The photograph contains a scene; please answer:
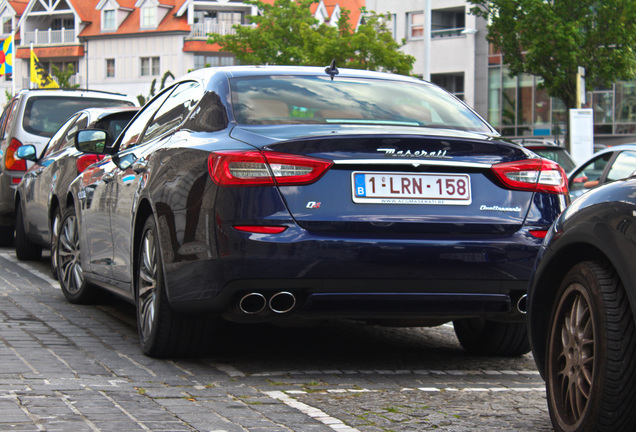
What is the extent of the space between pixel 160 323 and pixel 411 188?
4.80ft

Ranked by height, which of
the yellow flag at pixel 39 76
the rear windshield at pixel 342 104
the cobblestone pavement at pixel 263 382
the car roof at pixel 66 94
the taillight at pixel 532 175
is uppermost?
the yellow flag at pixel 39 76

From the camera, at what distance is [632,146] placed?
1250cm

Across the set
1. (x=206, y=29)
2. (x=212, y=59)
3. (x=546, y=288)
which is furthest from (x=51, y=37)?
(x=546, y=288)

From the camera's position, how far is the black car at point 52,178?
371 inches

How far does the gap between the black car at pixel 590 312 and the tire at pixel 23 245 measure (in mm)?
8519

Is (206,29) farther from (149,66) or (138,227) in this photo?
(138,227)

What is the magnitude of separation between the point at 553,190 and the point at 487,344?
1221 millimetres

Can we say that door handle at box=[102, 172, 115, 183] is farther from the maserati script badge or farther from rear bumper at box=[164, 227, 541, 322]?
the maserati script badge

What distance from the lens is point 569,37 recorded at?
122ft

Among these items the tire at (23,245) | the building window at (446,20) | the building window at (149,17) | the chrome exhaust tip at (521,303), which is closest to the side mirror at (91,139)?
the chrome exhaust tip at (521,303)

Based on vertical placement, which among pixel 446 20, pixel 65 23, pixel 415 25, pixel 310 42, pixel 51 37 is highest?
pixel 65 23

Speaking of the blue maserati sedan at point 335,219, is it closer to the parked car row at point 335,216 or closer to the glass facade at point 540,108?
the parked car row at point 335,216

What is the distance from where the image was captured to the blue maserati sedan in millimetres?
5156

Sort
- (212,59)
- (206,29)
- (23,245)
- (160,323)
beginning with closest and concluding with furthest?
1. (160,323)
2. (23,245)
3. (206,29)
4. (212,59)
